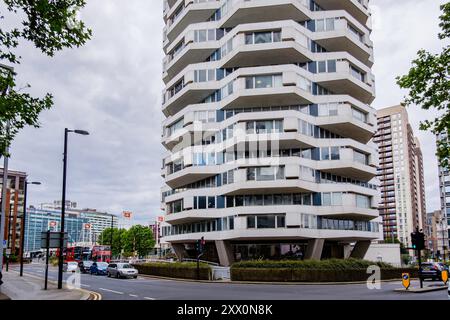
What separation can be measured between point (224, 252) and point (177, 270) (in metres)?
8.28

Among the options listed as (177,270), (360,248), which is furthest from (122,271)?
(360,248)

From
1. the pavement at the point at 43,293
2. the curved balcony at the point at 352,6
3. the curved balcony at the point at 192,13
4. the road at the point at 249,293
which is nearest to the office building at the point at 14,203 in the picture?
the curved balcony at the point at 192,13

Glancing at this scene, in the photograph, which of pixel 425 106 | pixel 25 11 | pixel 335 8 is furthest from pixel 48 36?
pixel 335 8

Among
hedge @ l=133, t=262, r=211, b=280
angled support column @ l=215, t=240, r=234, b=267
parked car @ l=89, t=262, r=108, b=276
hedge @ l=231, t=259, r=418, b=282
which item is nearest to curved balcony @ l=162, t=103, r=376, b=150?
angled support column @ l=215, t=240, r=234, b=267

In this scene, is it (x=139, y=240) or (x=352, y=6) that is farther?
(x=139, y=240)

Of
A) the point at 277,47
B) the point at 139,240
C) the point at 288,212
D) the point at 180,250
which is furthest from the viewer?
the point at 139,240

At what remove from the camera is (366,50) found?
54.1m

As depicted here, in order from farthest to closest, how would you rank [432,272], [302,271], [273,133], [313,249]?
[273,133] → [313,249] → [432,272] → [302,271]

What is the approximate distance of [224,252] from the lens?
4638 centimetres

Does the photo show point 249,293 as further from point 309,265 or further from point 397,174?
point 397,174

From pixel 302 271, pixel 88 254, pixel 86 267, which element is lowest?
pixel 86 267

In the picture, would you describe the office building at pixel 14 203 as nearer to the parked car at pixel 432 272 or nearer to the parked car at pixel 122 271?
the parked car at pixel 122 271

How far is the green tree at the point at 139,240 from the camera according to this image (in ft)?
344
